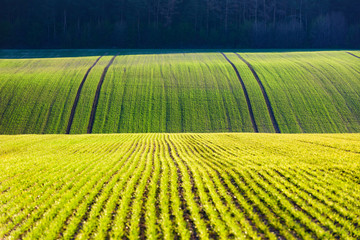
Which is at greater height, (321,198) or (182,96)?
(182,96)

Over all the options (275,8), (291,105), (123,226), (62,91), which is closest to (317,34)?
(275,8)

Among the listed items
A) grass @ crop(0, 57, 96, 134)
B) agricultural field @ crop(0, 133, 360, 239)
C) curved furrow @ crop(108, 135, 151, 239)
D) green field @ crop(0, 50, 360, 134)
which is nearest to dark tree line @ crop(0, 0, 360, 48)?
green field @ crop(0, 50, 360, 134)

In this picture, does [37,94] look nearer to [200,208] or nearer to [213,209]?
[200,208]

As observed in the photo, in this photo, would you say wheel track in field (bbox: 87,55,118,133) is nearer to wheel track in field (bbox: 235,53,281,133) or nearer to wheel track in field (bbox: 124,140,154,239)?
wheel track in field (bbox: 124,140,154,239)

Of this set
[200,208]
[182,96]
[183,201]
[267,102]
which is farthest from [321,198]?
[182,96]

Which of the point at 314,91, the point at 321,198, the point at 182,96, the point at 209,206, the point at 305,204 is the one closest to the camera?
the point at 305,204
